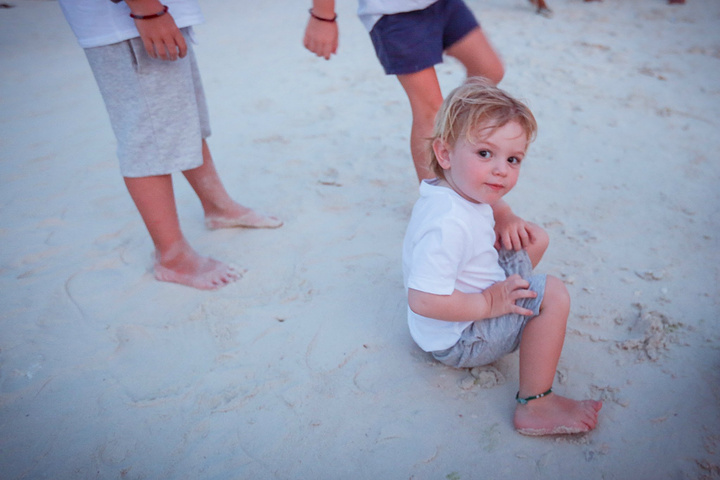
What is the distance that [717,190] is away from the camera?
102 inches

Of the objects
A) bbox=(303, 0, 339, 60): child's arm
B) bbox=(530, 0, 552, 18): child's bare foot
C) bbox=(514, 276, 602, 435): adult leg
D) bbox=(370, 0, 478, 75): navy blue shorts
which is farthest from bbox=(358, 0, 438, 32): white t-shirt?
bbox=(530, 0, 552, 18): child's bare foot

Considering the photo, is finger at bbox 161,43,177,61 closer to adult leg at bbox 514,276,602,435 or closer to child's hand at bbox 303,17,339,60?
child's hand at bbox 303,17,339,60

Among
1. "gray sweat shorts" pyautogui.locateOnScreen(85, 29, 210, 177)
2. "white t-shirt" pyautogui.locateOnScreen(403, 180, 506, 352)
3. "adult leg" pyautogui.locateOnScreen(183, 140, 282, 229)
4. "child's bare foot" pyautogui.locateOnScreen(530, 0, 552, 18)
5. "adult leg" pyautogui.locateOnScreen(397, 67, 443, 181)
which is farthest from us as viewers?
"child's bare foot" pyautogui.locateOnScreen(530, 0, 552, 18)

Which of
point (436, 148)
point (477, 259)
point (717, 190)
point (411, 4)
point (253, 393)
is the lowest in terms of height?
point (717, 190)

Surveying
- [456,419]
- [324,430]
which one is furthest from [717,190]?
[324,430]

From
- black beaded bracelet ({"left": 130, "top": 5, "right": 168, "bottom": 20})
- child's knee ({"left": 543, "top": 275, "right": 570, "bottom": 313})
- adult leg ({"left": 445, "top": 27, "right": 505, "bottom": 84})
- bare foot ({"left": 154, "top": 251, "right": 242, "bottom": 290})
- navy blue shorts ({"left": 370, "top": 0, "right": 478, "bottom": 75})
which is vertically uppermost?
black beaded bracelet ({"left": 130, "top": 5, "right": 168, "bottom": 20})

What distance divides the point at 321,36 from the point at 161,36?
622mm

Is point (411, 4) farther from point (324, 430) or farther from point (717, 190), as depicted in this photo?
point (717, 190)

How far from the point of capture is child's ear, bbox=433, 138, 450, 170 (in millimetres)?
1436

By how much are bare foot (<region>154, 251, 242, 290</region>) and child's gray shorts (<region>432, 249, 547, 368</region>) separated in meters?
0.99

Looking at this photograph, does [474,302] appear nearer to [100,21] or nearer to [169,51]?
[169,51]

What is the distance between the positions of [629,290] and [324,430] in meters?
1.35

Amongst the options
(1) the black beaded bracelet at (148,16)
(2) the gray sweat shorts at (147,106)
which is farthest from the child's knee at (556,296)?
(1) the black beaded bracelet at (148,16)

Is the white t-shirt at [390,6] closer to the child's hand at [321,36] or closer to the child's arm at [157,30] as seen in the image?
the child's hand at [321,36]
